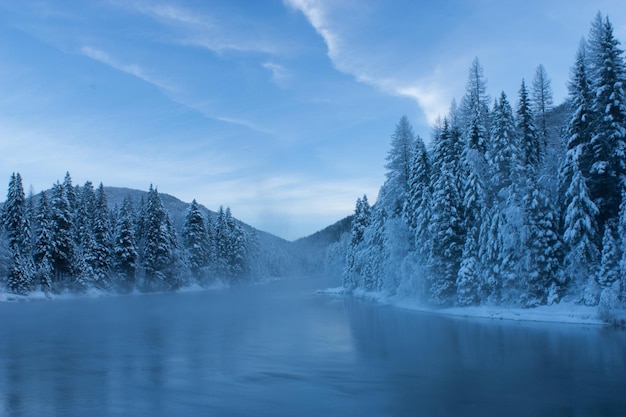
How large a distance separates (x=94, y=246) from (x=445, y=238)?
4910cm

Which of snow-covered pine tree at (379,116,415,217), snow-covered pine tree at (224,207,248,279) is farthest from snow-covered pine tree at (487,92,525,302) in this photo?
snow-covered pine tree at (224,207,248,279)

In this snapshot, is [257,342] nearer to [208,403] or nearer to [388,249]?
[208,403]

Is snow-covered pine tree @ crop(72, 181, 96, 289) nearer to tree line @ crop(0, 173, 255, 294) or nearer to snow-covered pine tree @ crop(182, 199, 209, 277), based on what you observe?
tree line @ crop(0, 173, 255, 294)

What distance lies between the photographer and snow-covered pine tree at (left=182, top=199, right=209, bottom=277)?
8744cm

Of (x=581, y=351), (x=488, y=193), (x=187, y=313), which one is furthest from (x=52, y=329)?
(x=488, y=193)

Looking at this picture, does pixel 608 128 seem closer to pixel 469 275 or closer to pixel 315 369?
pixel 469 275

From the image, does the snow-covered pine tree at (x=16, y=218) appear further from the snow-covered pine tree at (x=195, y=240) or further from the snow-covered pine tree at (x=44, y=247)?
the snow-covered pine tree at (x=195, y=240)

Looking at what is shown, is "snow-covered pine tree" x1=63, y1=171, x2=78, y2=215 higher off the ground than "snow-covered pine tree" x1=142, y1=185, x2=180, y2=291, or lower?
higher

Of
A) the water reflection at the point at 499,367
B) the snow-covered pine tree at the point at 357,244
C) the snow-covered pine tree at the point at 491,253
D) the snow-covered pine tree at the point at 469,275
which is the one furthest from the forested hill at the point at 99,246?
the snow-covered pine tree at the point at 491,253

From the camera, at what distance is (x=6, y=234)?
62781 millimetres

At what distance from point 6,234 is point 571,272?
63.7m

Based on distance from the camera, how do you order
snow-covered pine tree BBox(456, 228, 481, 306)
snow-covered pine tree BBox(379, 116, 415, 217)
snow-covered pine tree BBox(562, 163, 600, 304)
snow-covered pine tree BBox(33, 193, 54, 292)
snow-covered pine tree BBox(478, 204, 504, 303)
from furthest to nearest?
snow-covered pine tree BBox(33, 193, 54, 292) < snow-covered pine tree BBox(379, 116, 415, 217) < snow-covered pine tree BBox(456, 228, 481, 306) < snow-covered pine tree BBox(478, 204, 504, 303) < snow-covered pine tree BBox(562, 163, 600, 304)

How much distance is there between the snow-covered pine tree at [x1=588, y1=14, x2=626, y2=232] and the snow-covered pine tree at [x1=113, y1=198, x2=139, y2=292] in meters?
58.8

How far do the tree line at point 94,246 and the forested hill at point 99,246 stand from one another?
4.3 inches
